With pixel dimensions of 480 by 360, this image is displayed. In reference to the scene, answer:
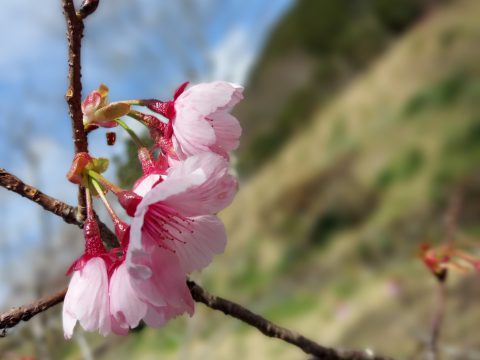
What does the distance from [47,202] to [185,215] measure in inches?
4.6

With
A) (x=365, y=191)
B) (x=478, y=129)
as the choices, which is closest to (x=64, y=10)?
(x=478, y=129)

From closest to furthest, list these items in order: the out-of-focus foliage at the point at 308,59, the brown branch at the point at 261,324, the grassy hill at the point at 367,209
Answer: the brown branch at the point at 261,324, the grassy hill at the point at 367,209, the out-of-focus foliage at the point at 308,59

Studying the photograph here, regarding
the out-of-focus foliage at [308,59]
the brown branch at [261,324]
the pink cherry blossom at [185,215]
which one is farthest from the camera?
the out-of-focus foliage at [308,59]

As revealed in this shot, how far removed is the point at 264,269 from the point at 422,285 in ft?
13.5

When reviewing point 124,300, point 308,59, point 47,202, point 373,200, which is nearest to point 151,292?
point 124,300

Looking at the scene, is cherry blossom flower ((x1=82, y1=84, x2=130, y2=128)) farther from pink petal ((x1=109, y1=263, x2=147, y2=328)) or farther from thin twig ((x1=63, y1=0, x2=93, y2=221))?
pink petal ((x1=109, y1=263, x2=147, y2=328))

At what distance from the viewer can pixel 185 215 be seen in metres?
0.48

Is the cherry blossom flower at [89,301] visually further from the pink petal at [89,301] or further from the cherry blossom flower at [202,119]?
the cherry blossom flower at [202,119]

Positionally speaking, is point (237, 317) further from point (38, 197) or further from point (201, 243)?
point (38, 197)

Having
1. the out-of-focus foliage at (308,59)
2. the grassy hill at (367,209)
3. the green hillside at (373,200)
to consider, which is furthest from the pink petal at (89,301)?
the out-of-focus foliage at (308,59)

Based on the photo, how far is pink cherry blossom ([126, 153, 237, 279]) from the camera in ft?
1.36

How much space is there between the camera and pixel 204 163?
0.44 metres

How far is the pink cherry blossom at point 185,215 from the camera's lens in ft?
1.36

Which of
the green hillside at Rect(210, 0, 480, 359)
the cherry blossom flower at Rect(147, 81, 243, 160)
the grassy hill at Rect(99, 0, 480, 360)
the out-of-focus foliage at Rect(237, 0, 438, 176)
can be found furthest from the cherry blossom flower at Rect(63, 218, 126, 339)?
the out-of-focus foliage at Rect(237, 0, 438, 176)
